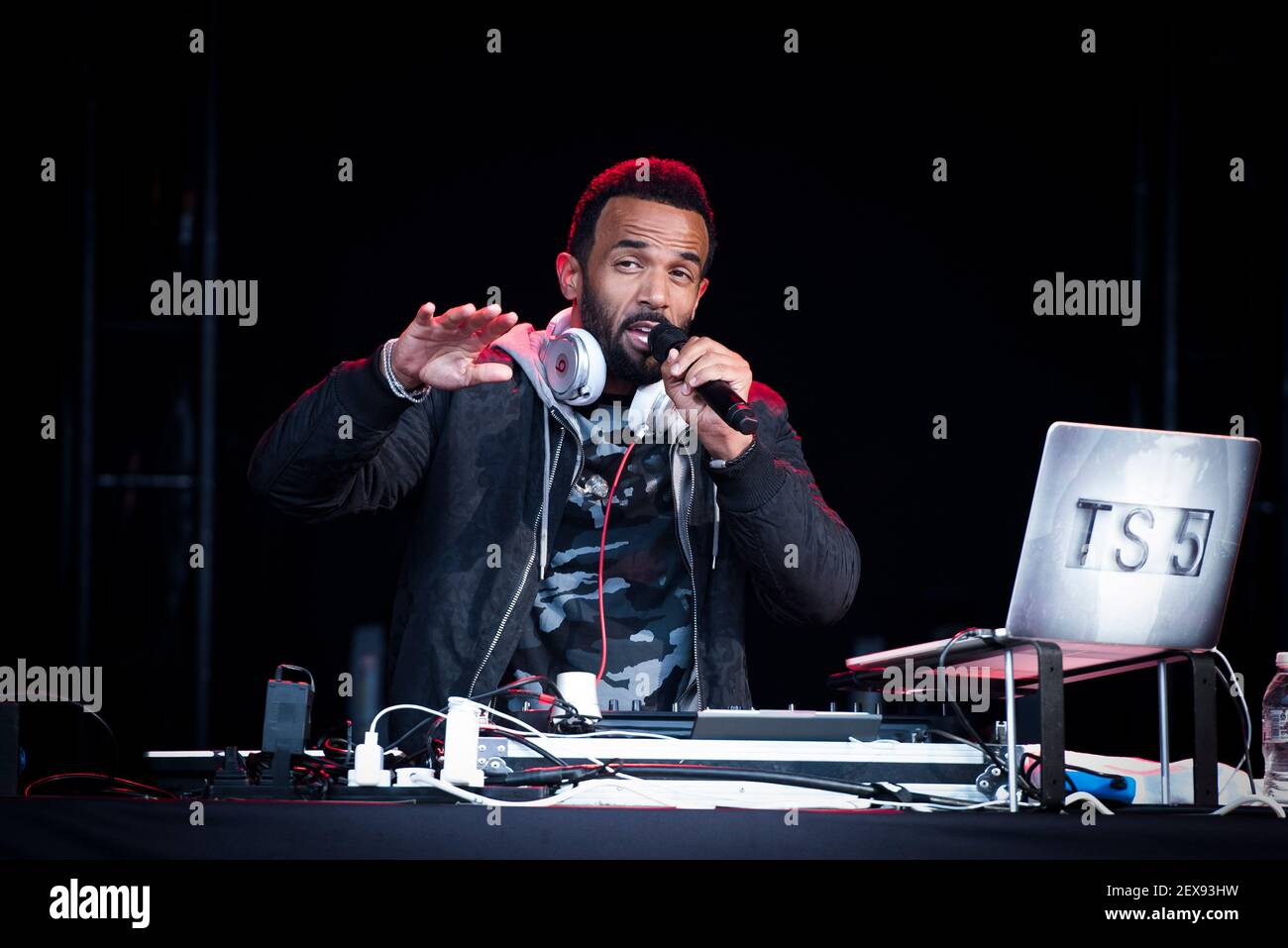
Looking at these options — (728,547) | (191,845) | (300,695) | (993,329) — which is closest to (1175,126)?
(993,329)

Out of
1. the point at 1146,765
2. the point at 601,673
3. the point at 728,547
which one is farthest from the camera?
the point at 728,547

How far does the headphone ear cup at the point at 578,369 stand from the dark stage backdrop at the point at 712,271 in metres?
1.31

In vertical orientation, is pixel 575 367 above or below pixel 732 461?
above

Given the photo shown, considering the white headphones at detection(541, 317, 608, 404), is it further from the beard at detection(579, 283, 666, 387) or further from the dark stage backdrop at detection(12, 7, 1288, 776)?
the dark stage backdrop at detection(12, 7, 1288, 776)

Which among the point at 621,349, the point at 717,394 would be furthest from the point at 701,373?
the point at 621,349

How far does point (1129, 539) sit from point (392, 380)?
3.42ft

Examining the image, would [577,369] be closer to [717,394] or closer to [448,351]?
[448,351]

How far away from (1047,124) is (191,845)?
2.95 metres

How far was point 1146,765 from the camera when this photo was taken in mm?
1608

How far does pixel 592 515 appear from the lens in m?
2.50
